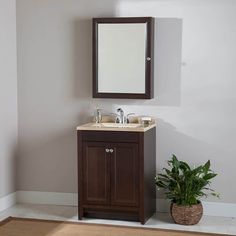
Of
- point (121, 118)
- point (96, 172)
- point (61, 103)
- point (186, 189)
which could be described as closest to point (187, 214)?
point (186, 189)

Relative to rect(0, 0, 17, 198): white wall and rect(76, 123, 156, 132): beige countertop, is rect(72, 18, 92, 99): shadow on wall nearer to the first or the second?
rect(76, 123, 156, 132): beige countertop

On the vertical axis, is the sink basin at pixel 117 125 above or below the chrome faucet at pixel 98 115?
below

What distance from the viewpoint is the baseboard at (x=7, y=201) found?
5.24 m

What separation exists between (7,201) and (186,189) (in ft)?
5.87

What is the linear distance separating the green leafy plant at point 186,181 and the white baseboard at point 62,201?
0.79 ft

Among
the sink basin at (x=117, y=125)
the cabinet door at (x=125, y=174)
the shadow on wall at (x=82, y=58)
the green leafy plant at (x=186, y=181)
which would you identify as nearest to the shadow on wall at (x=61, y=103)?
the shadow on wall at (x=82, y=58)

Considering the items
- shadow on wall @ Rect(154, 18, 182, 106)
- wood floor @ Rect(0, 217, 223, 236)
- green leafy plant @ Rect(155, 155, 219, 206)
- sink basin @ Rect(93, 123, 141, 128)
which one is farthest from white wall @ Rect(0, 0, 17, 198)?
green leafy plant @ Rect(155, 155, 219, 206)

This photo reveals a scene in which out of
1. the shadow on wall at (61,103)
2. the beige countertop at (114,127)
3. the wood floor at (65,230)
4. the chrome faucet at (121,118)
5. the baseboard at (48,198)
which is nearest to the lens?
the wood floor at (65,230)

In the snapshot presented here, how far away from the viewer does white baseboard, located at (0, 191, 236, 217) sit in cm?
502

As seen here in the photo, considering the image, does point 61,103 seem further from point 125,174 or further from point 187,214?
point 187,214

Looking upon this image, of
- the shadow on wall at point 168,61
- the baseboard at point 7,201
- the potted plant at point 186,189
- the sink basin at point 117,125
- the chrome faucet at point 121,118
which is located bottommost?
the baseboard at point 7,201

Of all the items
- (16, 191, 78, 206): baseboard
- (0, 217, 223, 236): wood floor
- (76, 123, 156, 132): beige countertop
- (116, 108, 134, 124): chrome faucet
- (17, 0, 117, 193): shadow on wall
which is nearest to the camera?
(0, 217, 223, 236): wood floor

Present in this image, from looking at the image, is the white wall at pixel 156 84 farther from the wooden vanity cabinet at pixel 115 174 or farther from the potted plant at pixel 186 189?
the wooden vanity cabinet at pixel 115 174

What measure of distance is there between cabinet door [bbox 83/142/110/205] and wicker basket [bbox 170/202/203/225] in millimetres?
610
